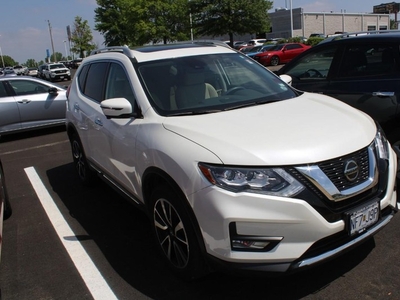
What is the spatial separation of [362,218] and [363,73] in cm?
261

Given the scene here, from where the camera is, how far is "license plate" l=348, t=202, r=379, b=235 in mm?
2609

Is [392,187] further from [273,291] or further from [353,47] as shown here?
[353,47]

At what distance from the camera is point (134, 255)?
11.7ft

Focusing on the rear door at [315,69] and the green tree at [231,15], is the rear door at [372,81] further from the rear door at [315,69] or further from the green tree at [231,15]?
the green tree at [231,15]

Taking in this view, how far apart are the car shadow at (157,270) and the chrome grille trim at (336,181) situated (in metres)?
0.65

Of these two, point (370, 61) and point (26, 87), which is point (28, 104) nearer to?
point (26, 87)

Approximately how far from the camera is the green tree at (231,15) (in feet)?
116

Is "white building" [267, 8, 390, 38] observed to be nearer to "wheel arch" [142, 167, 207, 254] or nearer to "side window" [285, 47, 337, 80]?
"side window" [285, 47, 337, 80]

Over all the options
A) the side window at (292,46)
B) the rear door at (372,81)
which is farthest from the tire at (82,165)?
the side window at (292,46)

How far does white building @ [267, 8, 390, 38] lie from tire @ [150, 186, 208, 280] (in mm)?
64664

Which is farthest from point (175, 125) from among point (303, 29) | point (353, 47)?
point (303, 29)

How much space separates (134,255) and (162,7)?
41.9 m

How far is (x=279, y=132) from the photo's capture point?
2779 mm

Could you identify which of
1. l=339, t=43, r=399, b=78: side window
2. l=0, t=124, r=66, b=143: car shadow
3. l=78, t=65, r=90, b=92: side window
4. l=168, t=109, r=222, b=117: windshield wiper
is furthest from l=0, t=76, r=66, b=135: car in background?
l=168, t=109, r=222, b=117: windshield wiper
